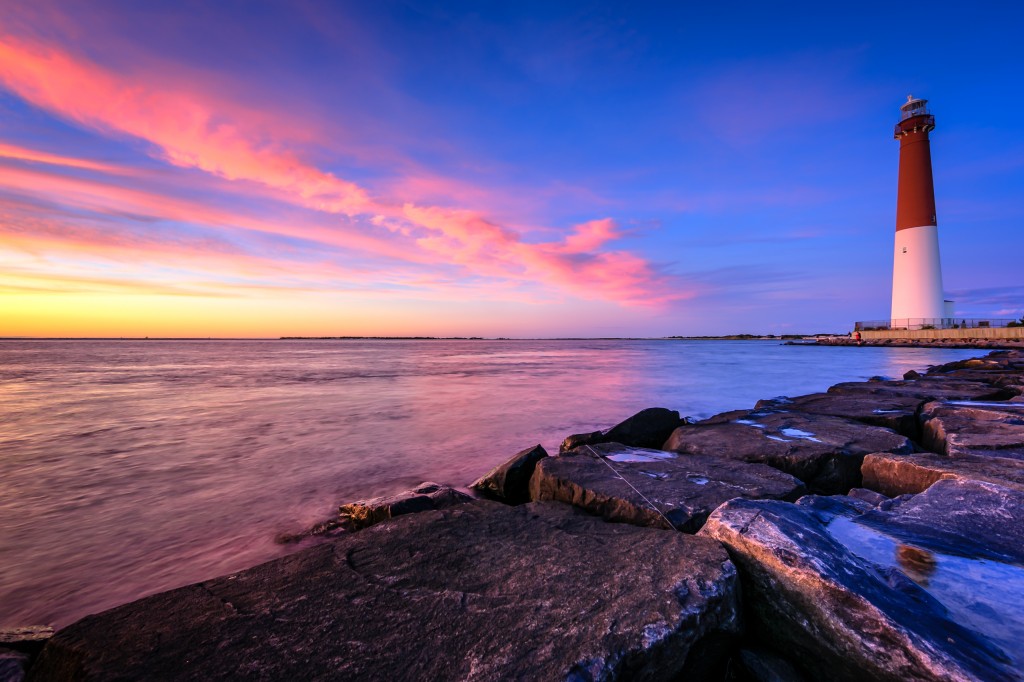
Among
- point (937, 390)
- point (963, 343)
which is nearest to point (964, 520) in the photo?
point (937, 390)

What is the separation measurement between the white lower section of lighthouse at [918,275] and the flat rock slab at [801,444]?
3632 centimetres

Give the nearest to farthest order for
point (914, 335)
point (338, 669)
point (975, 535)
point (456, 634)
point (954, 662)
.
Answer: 1. point (954, 662)
2. point (338, 669)
3. point (456, 634)
4. point (975, 535)
5. point (914, 335)

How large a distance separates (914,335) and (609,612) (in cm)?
4809

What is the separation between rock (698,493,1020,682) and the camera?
1.52 m

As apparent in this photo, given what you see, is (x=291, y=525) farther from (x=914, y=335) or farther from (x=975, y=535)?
(x=914, y=335)

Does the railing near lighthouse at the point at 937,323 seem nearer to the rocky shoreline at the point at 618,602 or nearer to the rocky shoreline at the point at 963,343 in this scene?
the rocky shoreline at the point at 963,343

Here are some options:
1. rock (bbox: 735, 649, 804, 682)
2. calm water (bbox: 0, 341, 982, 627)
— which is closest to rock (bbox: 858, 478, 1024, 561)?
rock (bbox: 735, 649, 804, 682)

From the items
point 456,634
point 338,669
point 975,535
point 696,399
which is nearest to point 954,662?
point 975,535

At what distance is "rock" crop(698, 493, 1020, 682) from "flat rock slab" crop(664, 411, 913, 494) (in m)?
2.40

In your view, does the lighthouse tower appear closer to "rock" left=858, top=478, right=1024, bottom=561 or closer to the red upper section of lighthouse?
the red upper section of lighthouse

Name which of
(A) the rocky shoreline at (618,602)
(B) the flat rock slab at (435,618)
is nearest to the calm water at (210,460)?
(A) the rocky shoreline at (618,602)

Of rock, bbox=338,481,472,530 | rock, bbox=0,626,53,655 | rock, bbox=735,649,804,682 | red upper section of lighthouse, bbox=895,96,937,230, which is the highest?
red upper section of lighthouse, bbox=895,96,937,230

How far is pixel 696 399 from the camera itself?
13641mm

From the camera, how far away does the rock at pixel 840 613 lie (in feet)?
4.99
